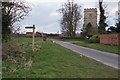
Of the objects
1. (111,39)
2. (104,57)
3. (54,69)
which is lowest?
(104,57)

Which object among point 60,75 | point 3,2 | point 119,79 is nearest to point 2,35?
point 3,2

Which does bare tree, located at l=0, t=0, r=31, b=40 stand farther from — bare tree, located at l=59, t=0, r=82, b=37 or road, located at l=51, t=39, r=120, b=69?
bare tree, located at l=59, t=0, r=82, b=37

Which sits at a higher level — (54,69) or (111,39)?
(111,39)

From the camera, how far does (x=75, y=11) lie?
5112cm

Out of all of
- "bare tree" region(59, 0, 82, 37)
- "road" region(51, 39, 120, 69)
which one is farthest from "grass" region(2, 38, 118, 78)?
"bare tree" region(59, 0, 82, 37)

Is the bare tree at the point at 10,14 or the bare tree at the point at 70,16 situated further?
the bare tree at the point at 70,16

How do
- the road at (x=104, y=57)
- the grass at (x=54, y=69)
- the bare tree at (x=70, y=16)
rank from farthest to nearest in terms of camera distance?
the bare tree at (x=70, y=16), the road at (x=104, y=57), the grass at (x=54, y=69)

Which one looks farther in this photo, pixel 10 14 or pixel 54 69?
pixel 10 14

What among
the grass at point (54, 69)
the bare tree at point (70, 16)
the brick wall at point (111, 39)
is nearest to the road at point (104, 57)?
the grass at point (54, 69)

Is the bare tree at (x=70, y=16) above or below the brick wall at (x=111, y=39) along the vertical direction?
above

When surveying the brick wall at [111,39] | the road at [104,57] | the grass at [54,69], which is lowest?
the road at [104,57]

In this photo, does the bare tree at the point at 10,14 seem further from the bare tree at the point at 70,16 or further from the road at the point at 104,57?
the bare tree at the point at 70,16

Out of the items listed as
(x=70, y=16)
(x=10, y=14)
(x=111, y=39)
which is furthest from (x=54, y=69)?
(x=70, y=16)

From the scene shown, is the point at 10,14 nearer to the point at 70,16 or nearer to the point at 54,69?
the point at 54,69
